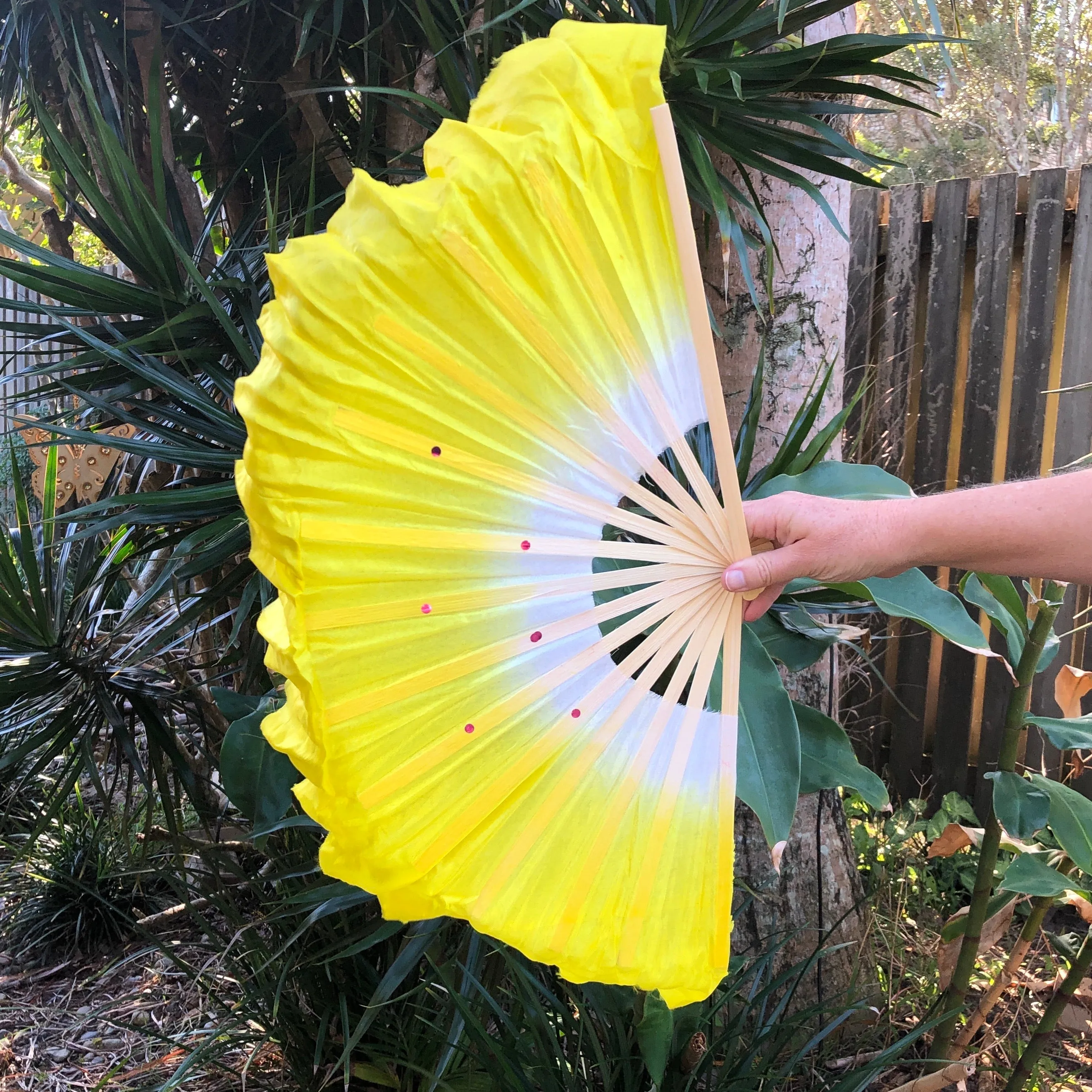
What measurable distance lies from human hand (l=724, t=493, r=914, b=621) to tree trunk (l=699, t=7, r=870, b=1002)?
0.89 meters

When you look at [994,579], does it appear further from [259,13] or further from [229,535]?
[259,13]

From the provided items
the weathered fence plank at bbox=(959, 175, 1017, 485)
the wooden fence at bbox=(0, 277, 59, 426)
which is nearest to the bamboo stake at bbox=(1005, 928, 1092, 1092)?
the weathered fence plank at bbox=(959, 175, 1017, 485)

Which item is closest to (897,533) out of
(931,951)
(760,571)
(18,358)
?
(760,571)

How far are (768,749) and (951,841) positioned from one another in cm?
75

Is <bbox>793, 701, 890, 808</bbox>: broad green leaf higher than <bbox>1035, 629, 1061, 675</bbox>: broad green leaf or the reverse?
the reverse

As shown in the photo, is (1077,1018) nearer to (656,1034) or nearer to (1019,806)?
(1019,806)

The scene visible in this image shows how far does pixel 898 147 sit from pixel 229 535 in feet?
37.3

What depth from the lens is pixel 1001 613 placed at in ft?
4.47

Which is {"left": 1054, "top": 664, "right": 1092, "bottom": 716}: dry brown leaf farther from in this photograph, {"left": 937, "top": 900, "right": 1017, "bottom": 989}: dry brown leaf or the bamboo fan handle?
the bamboo fan handle

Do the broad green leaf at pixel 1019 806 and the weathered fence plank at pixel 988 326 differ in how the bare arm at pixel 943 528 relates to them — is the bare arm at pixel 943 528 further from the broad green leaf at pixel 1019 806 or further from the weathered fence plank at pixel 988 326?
the weathered fence plank at pixel 988 326

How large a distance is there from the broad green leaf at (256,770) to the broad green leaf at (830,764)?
26.3 inches

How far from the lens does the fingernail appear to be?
0.65m

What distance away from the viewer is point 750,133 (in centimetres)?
125

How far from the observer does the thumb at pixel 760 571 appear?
65cm
